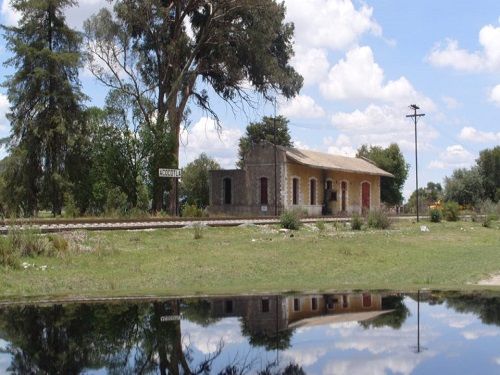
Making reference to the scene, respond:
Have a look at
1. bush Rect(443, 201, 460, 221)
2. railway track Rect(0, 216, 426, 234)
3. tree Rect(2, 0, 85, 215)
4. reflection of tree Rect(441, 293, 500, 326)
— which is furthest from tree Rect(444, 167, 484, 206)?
reflection of tree Rect(441, 293, 500, 326)

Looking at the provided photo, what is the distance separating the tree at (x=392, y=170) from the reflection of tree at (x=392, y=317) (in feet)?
255

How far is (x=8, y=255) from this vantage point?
1659 centimetres

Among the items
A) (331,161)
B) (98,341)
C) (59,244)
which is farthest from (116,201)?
(98,341)

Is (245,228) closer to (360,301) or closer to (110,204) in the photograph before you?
(110,204)

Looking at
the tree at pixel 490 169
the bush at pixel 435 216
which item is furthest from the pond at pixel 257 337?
A: the tree at pixel 490 169

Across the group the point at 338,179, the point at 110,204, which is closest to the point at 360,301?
→ the point at 110,204

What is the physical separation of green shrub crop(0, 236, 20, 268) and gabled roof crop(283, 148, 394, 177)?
34.4 metres

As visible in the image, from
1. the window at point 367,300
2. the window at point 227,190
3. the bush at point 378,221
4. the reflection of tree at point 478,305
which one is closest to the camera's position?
the reflection of tree at point 478,305

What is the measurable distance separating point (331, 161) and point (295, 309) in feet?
166

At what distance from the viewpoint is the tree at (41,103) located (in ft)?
139

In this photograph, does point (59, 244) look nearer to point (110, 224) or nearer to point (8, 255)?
point (8, 255)

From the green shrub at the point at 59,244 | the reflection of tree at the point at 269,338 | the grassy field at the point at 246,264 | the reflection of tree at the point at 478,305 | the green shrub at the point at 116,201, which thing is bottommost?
the grassy field at the point at 246,264

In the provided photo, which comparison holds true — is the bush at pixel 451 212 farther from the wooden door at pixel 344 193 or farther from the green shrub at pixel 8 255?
the green shrub at pixel 8 255

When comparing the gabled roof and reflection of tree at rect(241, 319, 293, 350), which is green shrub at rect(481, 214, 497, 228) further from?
reflection of tree at rect(241, 319, 293, 350)
